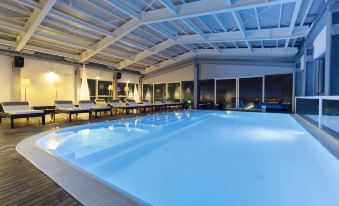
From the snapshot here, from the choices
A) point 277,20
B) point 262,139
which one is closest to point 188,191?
point 262,139

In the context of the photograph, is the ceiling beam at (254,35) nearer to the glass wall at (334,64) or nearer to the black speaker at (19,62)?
the glass wall at (334,64)

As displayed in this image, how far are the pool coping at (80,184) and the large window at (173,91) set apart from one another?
11.9m

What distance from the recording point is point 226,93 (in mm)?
12453

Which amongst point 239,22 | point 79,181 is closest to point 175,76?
point 239,22

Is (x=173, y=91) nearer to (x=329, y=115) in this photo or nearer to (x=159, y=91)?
(x=159, y=91)

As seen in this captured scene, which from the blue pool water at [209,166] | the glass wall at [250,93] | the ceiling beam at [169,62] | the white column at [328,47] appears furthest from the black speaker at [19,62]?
the glass wall at [250,93]

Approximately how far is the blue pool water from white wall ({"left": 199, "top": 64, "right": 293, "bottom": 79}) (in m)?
6.74

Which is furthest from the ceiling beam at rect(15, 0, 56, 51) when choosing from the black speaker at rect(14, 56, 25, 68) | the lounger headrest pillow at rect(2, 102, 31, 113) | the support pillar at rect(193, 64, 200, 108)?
the support pillar at rect(193, 64, 200, 108)

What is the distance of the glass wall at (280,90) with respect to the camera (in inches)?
407

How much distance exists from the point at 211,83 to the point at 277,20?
623 centimetres

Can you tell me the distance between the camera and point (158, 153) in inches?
146

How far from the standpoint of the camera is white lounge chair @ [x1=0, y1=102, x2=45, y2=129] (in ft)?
17.6

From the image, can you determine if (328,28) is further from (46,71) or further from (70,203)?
(46,71)

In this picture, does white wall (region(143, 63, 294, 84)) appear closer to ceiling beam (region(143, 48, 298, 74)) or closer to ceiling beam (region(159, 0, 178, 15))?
ceiling beam (region(143, 48, 298, 74))
